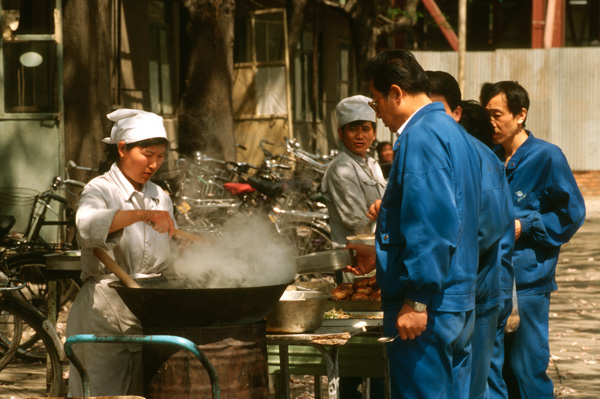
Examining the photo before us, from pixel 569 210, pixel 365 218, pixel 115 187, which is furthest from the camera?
pixel 365 218

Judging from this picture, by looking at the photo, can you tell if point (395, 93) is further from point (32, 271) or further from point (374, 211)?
point (32, 271)

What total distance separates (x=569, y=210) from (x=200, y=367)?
8.18 feet

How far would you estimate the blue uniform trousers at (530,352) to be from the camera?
536cm

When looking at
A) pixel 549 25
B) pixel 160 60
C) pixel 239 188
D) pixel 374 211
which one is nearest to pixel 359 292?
pixel 374 211

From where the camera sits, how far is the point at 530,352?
17.7 feet

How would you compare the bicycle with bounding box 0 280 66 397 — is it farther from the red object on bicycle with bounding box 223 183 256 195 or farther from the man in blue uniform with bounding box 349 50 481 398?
the red object on bicycle with bounding box 223 183 256 195

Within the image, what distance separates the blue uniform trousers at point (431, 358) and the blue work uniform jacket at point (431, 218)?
0.07 m

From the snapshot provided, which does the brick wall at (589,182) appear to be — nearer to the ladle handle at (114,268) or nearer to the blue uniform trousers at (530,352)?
the blue uniform trousers at (530,352)

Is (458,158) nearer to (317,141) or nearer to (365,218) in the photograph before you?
(365,218)

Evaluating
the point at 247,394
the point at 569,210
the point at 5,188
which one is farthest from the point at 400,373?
the point at 5,188

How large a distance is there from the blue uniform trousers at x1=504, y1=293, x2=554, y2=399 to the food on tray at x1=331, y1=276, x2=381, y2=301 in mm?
837

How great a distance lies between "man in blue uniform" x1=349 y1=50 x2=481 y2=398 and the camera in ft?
12.5

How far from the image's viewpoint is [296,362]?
5504mm

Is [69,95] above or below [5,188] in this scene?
above
